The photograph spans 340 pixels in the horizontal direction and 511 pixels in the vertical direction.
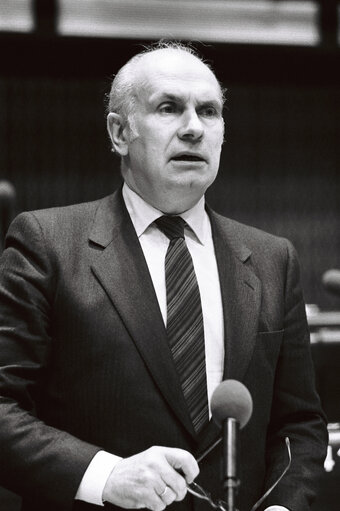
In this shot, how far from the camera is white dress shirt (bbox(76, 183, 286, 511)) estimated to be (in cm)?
184

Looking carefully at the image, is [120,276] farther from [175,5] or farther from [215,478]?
[175,5]

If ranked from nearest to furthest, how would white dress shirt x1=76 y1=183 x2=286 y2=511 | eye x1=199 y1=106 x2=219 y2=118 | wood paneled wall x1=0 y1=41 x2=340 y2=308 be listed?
white dress shirt x1=76 y1=183 x2=286 y2=511
eye x1=199 y1=106 x2=219 y2=118
wood paneled wall x1=0 y1=41 x2=340 y2=308

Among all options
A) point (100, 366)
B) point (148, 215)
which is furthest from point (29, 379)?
point (148, 215)

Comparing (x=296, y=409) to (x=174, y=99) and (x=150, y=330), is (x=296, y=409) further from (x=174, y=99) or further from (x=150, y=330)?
(x=174, y=99)

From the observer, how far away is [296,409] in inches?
76.9

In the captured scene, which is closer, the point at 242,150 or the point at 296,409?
the point at 296,409

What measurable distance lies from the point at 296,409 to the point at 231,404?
2.11ft

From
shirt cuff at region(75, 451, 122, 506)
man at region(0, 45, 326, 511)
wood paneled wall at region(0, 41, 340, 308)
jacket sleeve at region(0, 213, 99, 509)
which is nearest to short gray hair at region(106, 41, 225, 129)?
man at region(0, 45, 326, 511)

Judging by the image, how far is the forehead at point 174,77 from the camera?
1905mm

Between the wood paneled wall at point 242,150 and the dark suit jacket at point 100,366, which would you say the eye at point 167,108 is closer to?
the dark suit jacket at point 100,366

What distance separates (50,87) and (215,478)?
3488 mm

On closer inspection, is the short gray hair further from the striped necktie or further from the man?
the striped necktie

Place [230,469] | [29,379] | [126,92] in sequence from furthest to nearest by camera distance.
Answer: [126,92] → [29,379] → [230,469]

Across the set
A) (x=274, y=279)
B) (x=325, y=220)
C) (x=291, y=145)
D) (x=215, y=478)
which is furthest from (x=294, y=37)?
(x=215, y=478)
